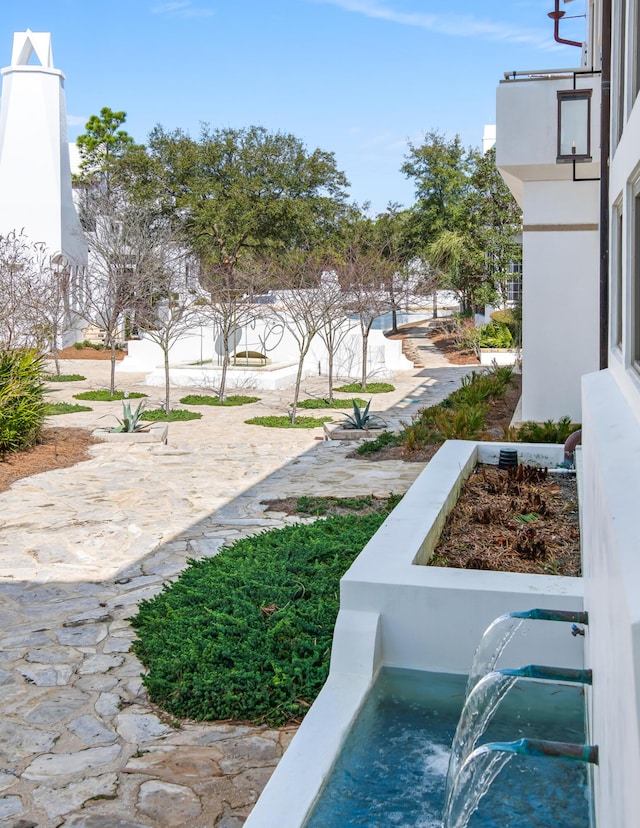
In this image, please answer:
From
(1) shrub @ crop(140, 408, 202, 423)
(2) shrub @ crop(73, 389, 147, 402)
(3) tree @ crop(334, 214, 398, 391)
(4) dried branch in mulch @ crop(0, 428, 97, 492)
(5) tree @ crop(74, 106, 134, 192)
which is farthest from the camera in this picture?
(5) tree @ crop(74, 106, 134, 192)

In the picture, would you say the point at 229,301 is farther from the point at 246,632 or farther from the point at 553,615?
the point at 553,615

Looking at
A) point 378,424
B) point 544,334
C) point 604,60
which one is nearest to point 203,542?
point 604,60

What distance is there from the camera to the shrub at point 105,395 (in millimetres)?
19422

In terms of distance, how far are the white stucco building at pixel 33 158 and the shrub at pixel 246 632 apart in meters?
27.0

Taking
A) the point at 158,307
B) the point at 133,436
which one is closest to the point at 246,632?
the point at 133,436

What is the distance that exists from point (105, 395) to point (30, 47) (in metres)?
19.1

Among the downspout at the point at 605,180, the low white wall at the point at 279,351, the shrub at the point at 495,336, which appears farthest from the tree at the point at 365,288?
the downspout at the point at 605,180

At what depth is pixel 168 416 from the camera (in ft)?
53.3

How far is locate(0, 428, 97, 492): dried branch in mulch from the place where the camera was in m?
11.2

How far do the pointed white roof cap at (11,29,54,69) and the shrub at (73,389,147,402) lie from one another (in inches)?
690

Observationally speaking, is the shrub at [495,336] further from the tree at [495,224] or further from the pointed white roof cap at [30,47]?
the pointed white roof cap at [30,47]

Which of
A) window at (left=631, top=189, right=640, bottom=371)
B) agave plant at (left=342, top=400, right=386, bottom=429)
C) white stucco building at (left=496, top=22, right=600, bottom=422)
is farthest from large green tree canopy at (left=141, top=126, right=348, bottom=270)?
window at (left=631, top=189, right=640, bottom=371)

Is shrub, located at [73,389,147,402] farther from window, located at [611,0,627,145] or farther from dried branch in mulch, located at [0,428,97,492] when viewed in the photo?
window, located at [611,0,627,145]

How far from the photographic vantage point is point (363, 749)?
3.55 metres
